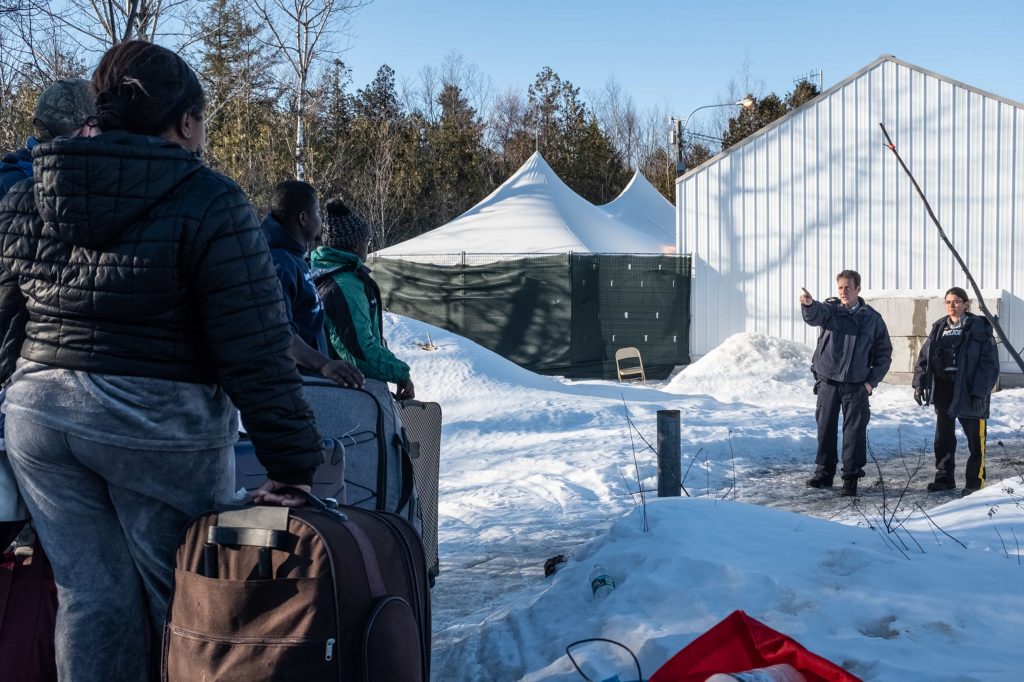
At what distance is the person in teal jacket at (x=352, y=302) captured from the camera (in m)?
4.24

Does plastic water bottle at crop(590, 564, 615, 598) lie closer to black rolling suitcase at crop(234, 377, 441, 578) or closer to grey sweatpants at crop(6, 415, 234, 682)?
black rolling suitcase at crop(234, 377, 441, 578)

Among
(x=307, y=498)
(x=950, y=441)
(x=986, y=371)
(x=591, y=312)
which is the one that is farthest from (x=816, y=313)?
(x=591, y=312)

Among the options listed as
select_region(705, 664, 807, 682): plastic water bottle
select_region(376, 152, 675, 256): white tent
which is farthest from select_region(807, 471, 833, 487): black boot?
select_region(376, 152, 675, 256): white tent

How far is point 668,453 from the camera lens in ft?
A: 21.2

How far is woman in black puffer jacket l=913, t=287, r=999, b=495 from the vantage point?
8.25 meters

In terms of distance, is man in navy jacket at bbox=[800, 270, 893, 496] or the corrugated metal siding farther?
the corrugated metal siding

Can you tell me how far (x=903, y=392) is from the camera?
49.2 ft

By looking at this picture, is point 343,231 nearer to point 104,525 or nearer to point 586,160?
point 104,525

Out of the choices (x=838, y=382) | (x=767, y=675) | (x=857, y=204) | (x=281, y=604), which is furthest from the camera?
(x=857, y=204)

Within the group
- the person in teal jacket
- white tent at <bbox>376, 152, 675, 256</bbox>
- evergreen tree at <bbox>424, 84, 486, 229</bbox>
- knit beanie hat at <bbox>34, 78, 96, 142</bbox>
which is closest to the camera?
knit beanie hat at <bbox>34, 78, 96, 142</bbox>

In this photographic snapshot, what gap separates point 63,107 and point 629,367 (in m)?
15.9

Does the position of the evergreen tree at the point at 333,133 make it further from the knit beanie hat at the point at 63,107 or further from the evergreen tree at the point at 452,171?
the knit beanie hat at the point at 63,107

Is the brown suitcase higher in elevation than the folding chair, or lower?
higher

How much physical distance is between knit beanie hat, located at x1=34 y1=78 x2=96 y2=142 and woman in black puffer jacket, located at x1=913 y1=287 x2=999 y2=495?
7279 mm
